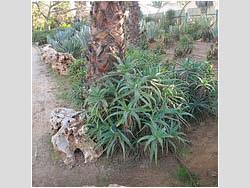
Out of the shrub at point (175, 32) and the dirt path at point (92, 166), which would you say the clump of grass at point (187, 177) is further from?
the shrub at point (175, 32)

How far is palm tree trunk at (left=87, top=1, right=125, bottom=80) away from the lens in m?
2.83

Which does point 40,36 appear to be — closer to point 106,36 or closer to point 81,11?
point 81,11

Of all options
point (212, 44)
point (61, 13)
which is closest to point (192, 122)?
point (212, 44)

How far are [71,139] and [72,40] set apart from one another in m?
0.62

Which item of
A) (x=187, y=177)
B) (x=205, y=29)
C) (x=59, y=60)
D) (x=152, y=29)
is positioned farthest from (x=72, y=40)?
(x=187, y=177)

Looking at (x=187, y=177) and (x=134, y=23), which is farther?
(x=134, y=23)

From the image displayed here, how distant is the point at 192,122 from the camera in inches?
118

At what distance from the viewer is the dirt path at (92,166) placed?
2775mm

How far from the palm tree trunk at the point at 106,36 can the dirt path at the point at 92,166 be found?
1.19 ft

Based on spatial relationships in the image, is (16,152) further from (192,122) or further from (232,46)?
(232,46)

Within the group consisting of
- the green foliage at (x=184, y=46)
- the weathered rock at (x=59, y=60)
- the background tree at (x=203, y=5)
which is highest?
the background tree at (x=203, y=5)

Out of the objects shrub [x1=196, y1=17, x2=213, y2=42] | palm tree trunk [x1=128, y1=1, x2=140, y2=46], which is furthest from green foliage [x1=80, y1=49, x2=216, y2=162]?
shrub [x1=196, y1=17, x2=213, y2=42]

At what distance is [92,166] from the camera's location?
9.28ft

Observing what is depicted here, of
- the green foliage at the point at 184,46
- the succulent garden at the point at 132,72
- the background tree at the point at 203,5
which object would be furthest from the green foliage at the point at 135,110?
the background tree at the point at 203,5
